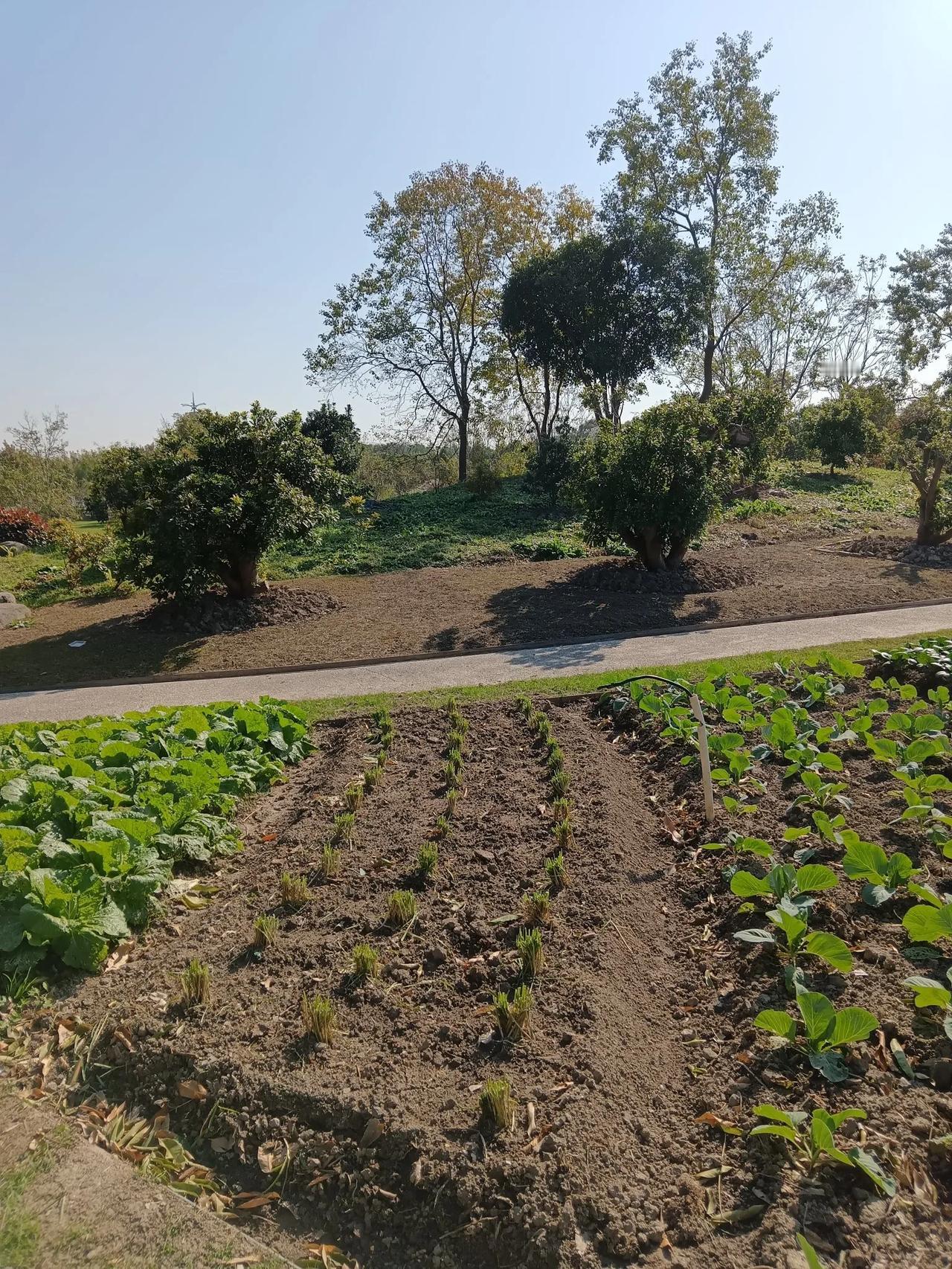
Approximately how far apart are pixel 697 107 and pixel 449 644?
1919cm

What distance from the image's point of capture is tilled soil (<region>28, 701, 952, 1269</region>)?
2.08 meters

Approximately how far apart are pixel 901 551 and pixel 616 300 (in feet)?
34.4

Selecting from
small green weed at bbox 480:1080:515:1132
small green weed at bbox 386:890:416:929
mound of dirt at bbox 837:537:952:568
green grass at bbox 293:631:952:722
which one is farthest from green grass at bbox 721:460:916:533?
small green weed at bbox 480:1080:515:1132

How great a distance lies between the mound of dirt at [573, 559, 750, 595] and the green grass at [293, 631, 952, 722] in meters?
3.48

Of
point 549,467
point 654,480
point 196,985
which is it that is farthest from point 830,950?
point 549,467

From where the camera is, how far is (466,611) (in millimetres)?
10656

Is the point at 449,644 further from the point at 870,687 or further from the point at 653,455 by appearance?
the point at 870,687

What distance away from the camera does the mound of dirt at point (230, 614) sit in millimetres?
10219

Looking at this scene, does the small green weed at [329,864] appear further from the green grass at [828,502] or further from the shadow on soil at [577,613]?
the green grass at [828,502]

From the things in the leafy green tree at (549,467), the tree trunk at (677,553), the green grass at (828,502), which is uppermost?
the leafy green tree at (549,467)

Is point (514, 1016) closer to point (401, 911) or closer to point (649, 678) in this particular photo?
point (401, 911)

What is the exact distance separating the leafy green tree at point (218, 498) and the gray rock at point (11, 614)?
2359 mm

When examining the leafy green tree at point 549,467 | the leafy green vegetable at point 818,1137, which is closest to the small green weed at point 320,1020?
the leafy green vegetable at point 818,1137

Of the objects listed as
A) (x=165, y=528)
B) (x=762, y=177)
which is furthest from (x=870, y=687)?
(x=762, y=177)
